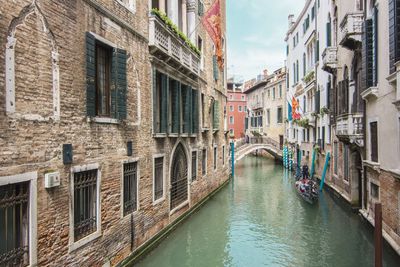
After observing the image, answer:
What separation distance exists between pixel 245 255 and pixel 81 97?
19.2 ft

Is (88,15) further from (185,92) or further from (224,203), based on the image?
(224,203)

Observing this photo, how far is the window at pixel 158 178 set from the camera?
30.7 ft

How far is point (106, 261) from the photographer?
6574 millimetres

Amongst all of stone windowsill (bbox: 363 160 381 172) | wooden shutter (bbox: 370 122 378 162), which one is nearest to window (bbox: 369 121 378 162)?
wooden shutter (bbox: 370 122 378 162)

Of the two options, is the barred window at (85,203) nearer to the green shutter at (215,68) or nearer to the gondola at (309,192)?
the gondola at (309,192)

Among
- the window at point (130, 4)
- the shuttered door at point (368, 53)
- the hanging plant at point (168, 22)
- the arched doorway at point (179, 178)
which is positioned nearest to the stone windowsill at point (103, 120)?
the window at point (130, 4)

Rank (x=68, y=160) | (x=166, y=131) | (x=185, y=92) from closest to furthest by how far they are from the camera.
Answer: (x=68, y=160)
(x=166, y=131)
(x=185, y=92)

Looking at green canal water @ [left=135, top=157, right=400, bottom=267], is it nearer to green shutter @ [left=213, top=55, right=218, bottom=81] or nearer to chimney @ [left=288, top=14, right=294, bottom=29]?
green shutter @ [left=213, top=55, right=218, bottom=81]

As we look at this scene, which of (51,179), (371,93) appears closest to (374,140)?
(371,93)

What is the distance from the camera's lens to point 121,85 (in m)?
7.14

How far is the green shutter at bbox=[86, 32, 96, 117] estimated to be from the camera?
5988 millimetres

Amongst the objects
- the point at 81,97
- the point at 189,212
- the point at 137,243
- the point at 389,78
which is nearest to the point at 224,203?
the point at 189,212

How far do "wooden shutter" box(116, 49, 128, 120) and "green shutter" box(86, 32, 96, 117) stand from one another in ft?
2.63

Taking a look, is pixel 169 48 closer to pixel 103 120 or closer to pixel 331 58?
pixel 103 120
